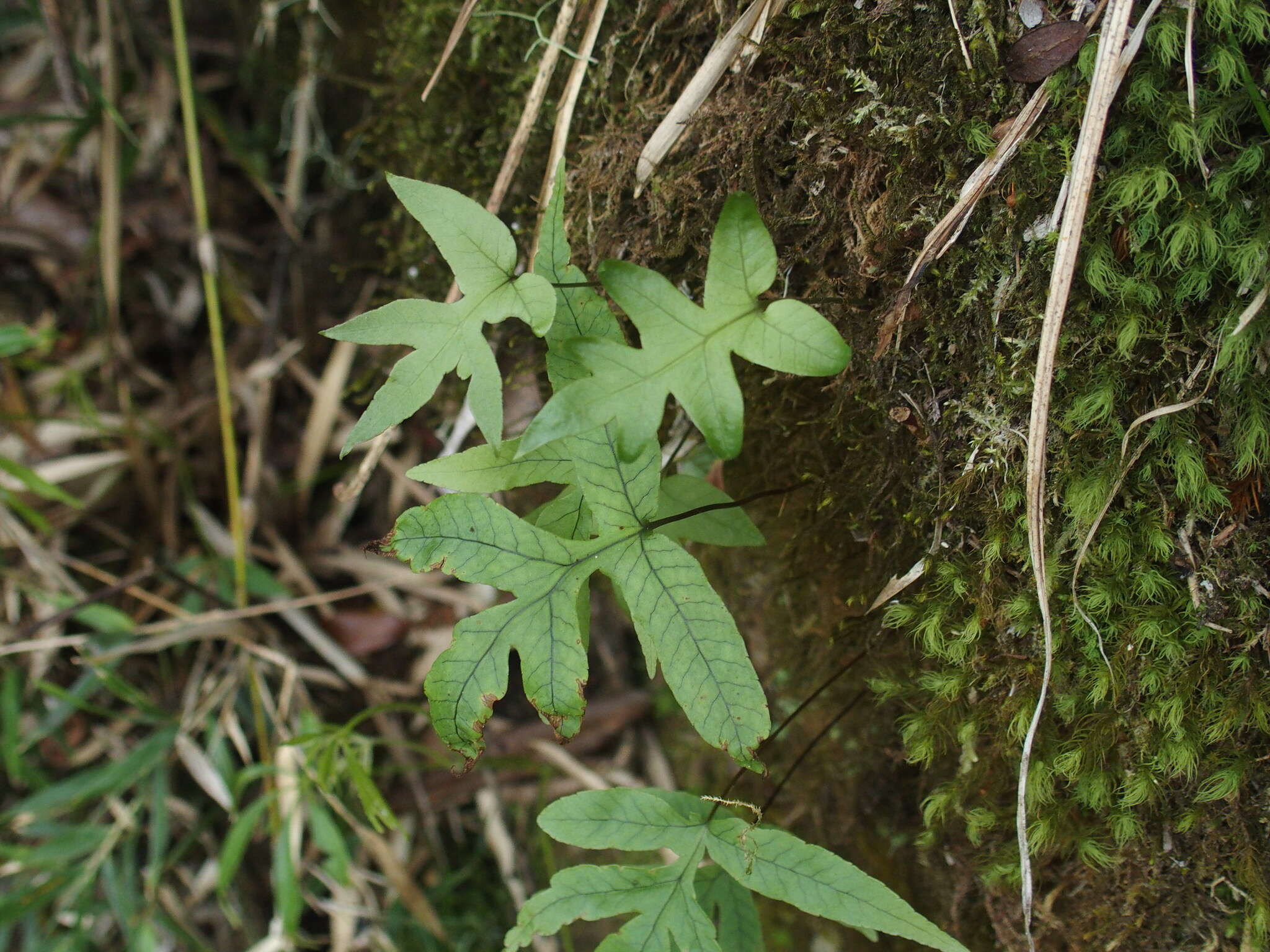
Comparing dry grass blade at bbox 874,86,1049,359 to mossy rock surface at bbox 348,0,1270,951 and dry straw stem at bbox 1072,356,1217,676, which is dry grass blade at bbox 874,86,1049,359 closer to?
mossy rock surface at bbox 348,0,1270,951

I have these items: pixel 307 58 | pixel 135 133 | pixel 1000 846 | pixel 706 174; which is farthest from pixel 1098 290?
pixel 135 133

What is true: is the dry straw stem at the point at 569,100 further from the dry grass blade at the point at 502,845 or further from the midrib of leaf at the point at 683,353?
the dry grass blade at the point at 502,845

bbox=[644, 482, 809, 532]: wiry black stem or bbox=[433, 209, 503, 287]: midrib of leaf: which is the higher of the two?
bbox=[433, 209, 503, 287]: midrib of leaf

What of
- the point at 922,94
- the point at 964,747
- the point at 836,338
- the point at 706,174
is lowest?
the point at 964,747

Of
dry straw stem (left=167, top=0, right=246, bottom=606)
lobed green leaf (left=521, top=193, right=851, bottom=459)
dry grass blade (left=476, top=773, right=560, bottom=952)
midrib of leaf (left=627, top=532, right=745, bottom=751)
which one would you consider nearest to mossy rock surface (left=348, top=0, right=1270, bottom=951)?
lobed green leaf (left=521, top=193, right=851, bottom=459)

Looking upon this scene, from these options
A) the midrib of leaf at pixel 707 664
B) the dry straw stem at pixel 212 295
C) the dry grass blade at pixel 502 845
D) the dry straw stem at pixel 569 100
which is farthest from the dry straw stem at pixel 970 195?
the dry grass blade at pixel 502 845

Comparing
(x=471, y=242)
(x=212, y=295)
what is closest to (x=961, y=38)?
(x=471, y=242)

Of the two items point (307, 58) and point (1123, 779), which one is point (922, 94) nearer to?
point (1123, 779)
